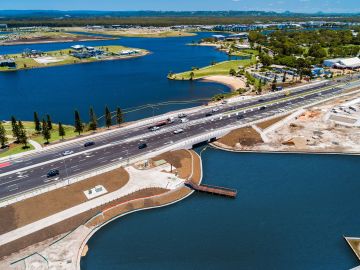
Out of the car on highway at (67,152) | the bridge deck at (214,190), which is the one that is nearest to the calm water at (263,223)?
the bridge deck at (214,190)

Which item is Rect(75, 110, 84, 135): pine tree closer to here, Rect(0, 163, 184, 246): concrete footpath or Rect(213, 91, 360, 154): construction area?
Rect(0, 163, 184, 246): concrete footpath

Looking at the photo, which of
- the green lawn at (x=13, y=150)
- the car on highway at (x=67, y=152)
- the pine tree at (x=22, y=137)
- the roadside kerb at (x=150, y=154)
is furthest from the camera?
the pine tree at (x=22, y=137)

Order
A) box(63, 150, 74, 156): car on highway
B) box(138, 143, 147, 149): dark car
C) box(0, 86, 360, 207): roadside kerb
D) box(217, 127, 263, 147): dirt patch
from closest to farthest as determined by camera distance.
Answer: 1. box(0, 86, 360, 207): roadside kerb
2. box(63, 150, 74, 156): car on highway
3. box(138, 143, 147, 149): dark car
4. box(217, 127, 263, 147): dirt patch

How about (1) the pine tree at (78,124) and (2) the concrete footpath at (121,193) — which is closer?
(2) the concrete footpath at (121,193)

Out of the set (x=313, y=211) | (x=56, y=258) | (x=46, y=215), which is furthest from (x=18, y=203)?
(x=313, y=211)

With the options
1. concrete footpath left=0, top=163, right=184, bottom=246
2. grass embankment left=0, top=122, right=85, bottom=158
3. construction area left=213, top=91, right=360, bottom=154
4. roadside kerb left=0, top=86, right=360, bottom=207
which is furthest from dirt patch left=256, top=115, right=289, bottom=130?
grass embankment left=0, top=122, right=85, bottom=158

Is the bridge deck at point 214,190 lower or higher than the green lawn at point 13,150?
lower

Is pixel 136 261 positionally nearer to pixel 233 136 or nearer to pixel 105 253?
pixel 105 253

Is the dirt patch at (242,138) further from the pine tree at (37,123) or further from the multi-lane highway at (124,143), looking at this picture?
the pine tree at (37,123)
